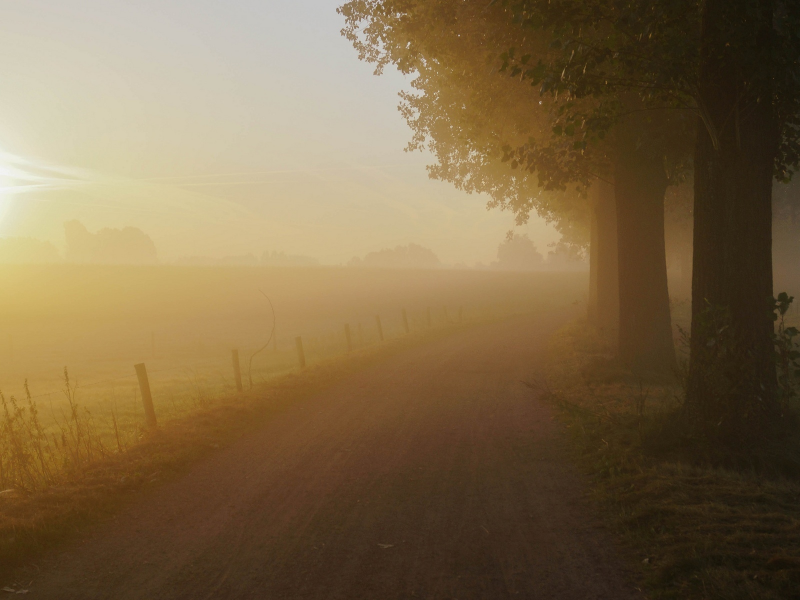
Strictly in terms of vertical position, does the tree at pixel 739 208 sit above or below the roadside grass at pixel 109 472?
above

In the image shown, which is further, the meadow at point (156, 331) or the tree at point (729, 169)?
the meadow at point (156, 331)

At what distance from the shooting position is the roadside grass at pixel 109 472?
5.84 m

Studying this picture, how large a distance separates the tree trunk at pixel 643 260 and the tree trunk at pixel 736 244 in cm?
580

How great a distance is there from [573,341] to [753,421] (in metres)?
12.7

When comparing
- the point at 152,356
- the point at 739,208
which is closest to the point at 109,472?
the point at 739,208

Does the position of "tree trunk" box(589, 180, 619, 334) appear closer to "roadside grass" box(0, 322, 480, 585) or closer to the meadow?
the meadow

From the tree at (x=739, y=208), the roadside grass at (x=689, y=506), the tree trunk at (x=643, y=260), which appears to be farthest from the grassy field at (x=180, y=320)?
the tree trunk at (x=643, y=260)

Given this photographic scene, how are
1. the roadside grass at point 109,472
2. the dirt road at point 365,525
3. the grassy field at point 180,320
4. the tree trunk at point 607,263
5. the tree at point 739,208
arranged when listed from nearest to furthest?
1. the dirt road at point 365,525
2. the roadside grass at point 109,472
3. the tree at point 739,208
4. the tree trunk at point 607,263
5. the grassy field at point 180,320

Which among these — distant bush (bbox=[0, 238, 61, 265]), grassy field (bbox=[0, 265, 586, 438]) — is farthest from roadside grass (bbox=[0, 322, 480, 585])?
distant bush (bbox=[0, 238, 61, 265])

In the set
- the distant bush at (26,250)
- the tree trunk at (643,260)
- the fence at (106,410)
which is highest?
the distant bush at (26,250)

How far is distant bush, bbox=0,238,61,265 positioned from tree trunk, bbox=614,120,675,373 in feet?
576

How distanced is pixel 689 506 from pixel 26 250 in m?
193

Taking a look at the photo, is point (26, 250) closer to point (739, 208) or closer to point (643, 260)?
point (643, 260)

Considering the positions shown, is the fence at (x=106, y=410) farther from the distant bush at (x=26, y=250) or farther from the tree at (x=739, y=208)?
the distant bush at (x=26, y=250)
